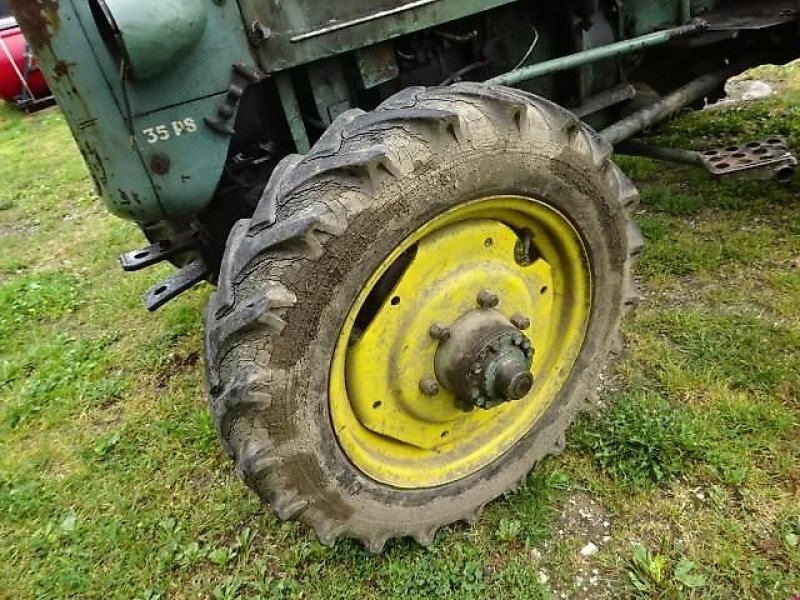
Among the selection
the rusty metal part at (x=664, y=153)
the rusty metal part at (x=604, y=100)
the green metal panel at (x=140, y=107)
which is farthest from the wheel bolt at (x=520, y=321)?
the rusty metal part at (x=664, y=153)

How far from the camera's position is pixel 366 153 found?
1722mm

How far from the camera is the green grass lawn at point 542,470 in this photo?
2211 mm

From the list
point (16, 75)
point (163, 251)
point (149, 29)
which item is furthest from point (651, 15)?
point (16, 75)

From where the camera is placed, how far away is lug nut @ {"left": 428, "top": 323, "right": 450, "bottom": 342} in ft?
6.95

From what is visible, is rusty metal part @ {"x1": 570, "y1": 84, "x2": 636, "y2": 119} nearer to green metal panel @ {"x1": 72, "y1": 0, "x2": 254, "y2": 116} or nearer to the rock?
green metal panel @ {"x1": 72, "y1": 0, "x2": 254, "y2": 116}

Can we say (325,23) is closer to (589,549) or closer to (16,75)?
(589,549)

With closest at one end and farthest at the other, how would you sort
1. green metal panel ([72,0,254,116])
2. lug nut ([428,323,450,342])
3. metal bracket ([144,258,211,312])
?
green metal panel ([72,0,254,116]) < lug nut ([428,323,450,342]) < metal bracket ([144,258,211,312])

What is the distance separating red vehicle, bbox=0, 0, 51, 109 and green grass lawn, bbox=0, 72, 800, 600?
7.39m

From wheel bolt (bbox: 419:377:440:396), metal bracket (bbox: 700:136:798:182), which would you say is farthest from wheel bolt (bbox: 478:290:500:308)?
metal bracket (bbox: 700:136:798:182)

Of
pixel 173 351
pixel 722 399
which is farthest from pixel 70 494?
pixel 722 399

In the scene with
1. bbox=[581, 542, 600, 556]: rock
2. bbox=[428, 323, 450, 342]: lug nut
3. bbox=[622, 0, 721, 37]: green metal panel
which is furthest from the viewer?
bbox=[622, 0, 721, 37]: green metal panel

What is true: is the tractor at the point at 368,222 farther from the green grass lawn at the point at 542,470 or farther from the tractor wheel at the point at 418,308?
the green grass lawn at the point at 542,470

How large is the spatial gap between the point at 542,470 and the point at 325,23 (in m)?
1.68

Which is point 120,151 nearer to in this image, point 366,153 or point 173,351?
point 366,153
